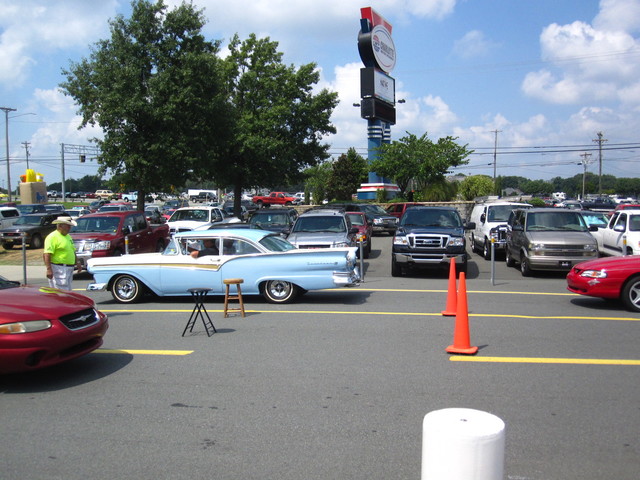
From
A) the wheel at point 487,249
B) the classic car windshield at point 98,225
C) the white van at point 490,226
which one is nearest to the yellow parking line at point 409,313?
the classic car windshield at point 98,225

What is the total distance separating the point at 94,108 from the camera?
25.1 meters

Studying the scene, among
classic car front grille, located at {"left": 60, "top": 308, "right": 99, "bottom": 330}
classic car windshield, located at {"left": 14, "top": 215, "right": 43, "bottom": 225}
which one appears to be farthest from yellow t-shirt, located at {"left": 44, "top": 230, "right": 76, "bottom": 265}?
classic car windshield, located at {"left": 14, "top": 215, "right": 43, "bottom": 225}

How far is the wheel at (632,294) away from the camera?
33.3 ft

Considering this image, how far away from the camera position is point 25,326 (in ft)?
19.8

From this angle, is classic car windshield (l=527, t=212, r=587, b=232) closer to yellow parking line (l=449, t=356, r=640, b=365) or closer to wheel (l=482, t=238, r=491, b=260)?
wheel (l=482, t=238, r=491, b=260)

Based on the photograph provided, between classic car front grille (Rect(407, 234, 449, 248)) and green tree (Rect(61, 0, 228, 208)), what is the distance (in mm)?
12964

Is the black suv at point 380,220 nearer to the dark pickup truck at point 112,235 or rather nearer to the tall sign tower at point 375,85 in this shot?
the dark pickup truck at point 112,235

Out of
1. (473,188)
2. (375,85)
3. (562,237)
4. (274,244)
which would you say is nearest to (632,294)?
(562,237)

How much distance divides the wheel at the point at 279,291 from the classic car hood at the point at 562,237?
7269 millimetres

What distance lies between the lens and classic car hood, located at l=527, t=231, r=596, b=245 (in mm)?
15008

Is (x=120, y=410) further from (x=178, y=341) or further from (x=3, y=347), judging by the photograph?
(x=178, y=341)

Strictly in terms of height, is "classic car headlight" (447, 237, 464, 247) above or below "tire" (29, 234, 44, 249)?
above

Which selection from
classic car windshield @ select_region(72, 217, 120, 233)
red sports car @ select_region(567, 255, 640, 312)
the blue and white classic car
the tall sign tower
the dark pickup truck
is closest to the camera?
red sports car @ select_region(567, 255, 640, 312)

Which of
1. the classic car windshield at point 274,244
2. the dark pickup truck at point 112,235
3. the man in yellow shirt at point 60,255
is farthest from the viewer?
the dark pickup truck at point 112,235
